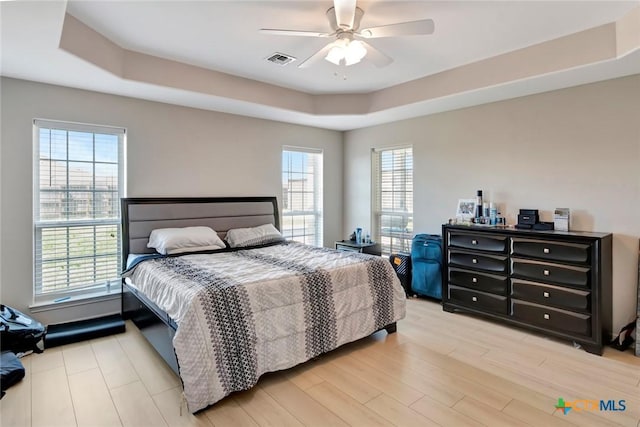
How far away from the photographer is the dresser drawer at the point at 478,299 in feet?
11.5

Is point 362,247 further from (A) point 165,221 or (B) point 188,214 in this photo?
(A) point 165,221

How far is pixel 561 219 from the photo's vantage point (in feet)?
11.0

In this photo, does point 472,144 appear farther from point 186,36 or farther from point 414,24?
point 186,36

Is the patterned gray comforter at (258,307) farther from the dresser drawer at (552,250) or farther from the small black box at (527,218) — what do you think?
the small black box at (527,218)

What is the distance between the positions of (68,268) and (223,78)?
2566 mm

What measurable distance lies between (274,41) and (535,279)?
328 cm

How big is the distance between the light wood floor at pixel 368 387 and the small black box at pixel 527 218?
3.80 ft

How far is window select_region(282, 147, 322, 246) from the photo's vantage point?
520 centimetres

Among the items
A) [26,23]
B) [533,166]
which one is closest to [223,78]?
[26,23]

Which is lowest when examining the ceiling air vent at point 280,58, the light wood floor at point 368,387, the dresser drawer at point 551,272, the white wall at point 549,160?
the light wood floor at point 368,387

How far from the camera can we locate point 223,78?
370cm

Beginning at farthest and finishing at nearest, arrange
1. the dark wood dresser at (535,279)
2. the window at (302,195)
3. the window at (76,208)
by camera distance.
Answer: the window at (302,195) → the window at (76,208) → the dark wood dresser at (535,279)

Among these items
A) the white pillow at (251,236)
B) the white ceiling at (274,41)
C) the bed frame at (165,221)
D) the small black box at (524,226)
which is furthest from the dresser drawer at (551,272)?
the white pillow at (251,236)

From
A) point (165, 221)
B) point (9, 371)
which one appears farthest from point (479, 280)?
point (9, 371)
